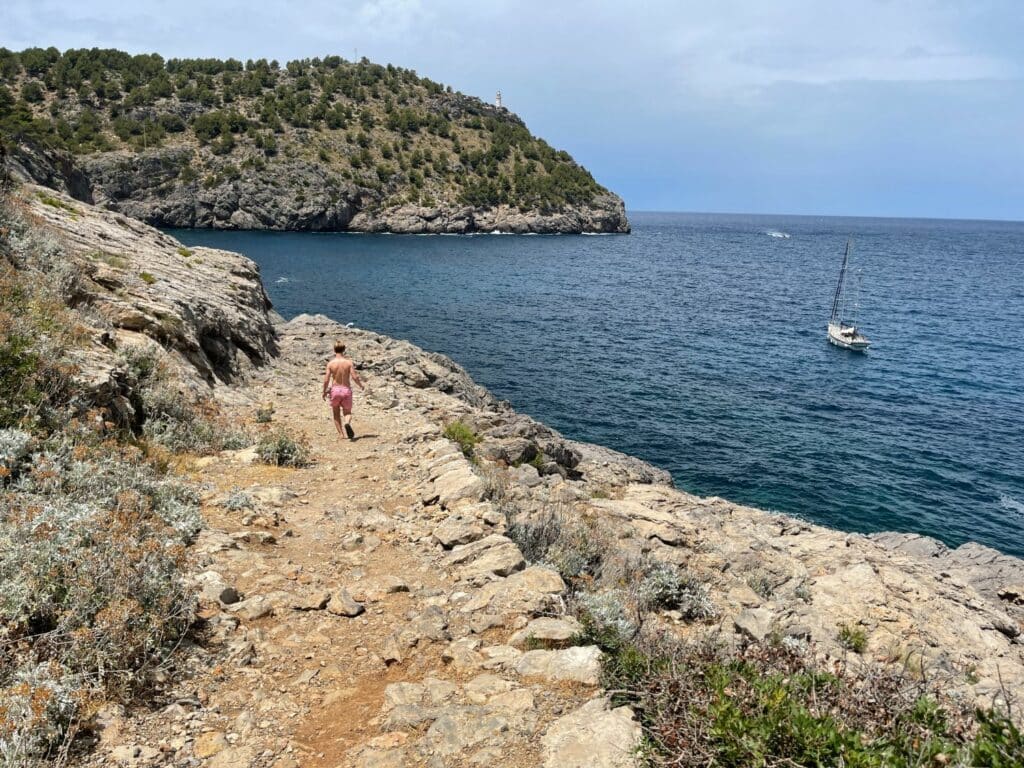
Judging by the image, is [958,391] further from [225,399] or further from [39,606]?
[39,606]

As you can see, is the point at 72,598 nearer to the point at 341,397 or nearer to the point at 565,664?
the point at 565,664

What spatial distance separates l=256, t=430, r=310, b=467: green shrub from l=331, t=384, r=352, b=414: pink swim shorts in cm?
Answer: 191

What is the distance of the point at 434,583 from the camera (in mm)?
7359

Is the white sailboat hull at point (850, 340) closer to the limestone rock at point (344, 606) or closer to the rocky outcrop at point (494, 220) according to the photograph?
the limestone rock at point (344, 606)

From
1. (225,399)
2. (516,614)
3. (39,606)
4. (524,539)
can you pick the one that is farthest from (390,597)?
(225,399)

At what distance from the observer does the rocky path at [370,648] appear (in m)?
4.45

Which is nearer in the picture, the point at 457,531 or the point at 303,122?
the point at 457,531

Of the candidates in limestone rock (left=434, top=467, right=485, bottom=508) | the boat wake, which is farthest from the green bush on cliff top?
limestone rock (left=434, top=467, right=485, bottom=508)

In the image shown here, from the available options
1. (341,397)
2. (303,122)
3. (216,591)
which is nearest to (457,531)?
(216,591)

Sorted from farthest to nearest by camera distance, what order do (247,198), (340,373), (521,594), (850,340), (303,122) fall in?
(303,122), (247,198), (850,340), (340,373), (521,594)

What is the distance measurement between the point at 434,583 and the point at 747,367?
3975 centimetres

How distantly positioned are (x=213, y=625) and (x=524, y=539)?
4142 millimetres

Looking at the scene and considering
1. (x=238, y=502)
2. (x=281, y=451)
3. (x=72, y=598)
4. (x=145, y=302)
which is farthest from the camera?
(x=145, y=302)

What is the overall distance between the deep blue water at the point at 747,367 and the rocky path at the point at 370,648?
19545mm
